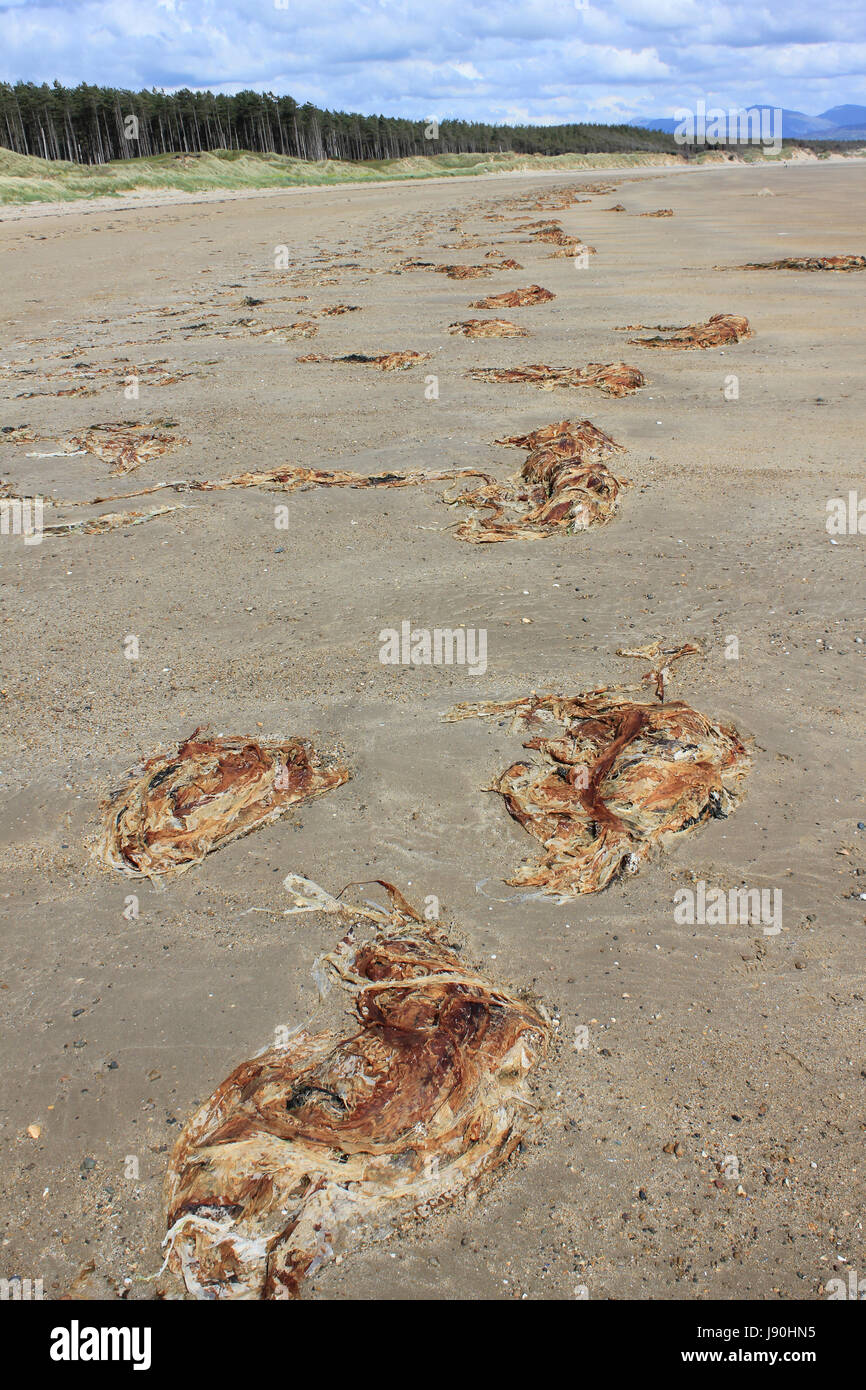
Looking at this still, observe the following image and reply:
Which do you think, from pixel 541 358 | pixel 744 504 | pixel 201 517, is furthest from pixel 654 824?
pixel 541 358

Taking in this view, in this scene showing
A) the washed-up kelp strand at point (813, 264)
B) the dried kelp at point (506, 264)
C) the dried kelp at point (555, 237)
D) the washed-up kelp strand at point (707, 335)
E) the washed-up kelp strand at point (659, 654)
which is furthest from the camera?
the dried kelp at point (555, 237)

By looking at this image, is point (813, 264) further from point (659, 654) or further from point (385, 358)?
point (659, 654)

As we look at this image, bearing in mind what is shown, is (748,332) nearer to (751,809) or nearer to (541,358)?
(541,358)

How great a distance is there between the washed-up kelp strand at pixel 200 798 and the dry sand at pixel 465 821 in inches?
→ 5.3

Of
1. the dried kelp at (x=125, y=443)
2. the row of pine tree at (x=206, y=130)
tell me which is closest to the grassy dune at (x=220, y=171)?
the row of pine tree at (x=206, y=130)

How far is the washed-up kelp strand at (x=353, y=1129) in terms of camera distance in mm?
2707

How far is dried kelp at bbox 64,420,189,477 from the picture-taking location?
9.73 m

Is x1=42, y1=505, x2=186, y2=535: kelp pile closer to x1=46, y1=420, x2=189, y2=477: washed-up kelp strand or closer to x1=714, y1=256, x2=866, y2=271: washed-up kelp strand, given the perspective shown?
x1=46, y1=420, x2=189, y2=477: washed-up kelp strand

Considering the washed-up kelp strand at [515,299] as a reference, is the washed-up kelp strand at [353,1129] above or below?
below

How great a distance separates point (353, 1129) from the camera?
3016 millimetres

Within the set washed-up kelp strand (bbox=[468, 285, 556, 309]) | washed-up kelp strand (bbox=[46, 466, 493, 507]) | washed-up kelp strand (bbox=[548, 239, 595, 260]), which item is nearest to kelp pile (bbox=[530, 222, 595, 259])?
washed-up kelp strand (bbox=[548, 239, 595, 260])

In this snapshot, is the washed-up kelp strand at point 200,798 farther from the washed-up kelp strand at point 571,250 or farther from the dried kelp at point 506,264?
the washed-up kelp strand at point 571,250

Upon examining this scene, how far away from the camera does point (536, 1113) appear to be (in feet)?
10.1

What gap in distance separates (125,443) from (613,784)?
797cm
